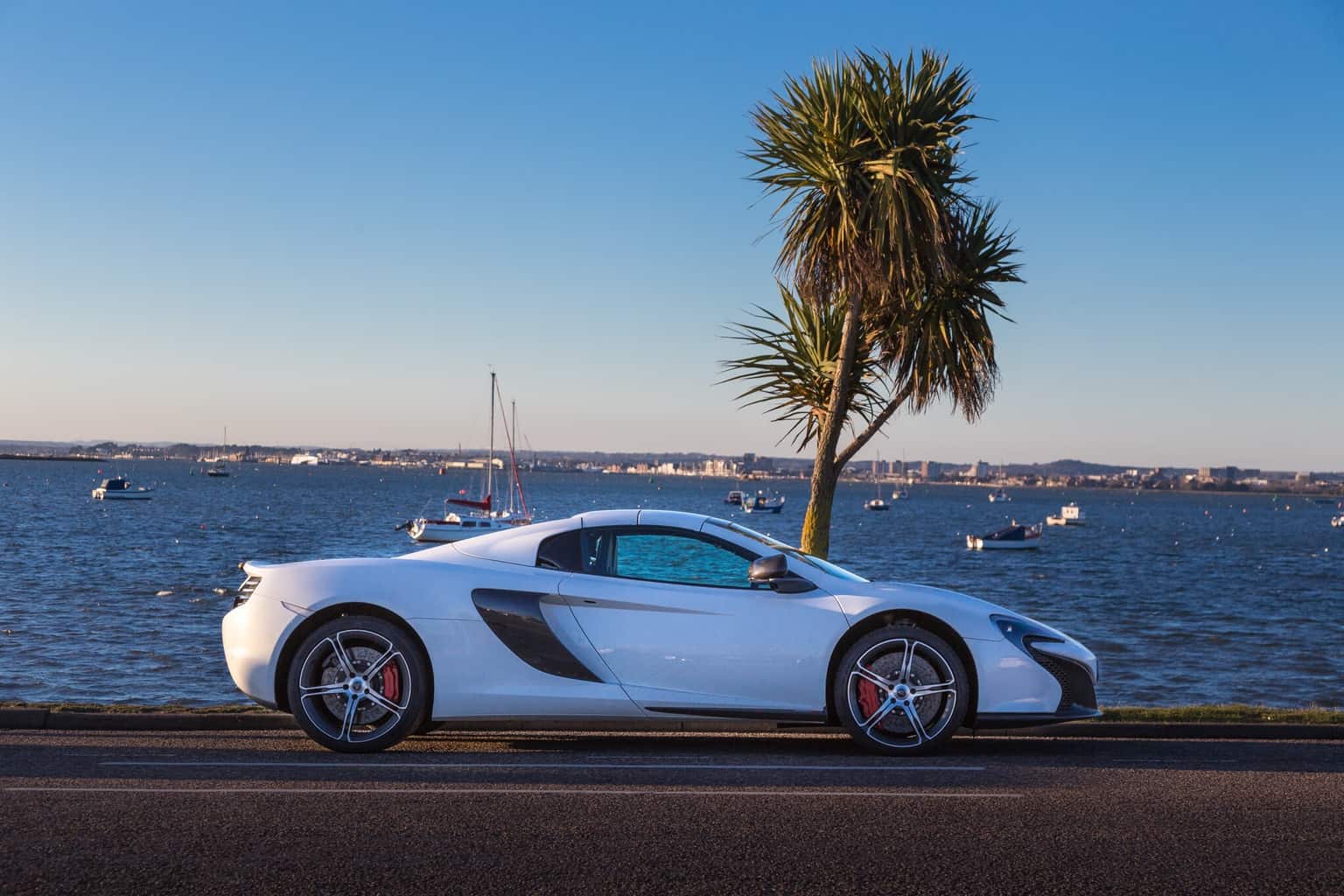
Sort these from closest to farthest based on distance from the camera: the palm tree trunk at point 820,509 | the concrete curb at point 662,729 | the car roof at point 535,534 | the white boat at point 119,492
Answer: the car roof at point 535,534
the concrete curb at point 662,729
the palm tree trunk at point 820,509
the white boat at point 119,492

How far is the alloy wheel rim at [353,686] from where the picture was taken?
24.6 ft

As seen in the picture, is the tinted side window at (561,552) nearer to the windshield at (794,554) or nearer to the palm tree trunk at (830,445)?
the windshield at (794,554)

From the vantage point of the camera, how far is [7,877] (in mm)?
4609

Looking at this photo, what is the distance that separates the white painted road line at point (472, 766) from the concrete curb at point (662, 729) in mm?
1046

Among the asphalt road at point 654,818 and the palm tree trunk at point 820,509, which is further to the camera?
the palm tree trunk at point 820,509

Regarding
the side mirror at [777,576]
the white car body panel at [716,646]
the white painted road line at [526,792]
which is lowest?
the white painted road line at [526,792]

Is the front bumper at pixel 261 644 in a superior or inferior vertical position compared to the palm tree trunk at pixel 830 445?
inferior

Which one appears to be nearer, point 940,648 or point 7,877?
point 7,877

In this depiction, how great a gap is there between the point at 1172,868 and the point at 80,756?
5697mm

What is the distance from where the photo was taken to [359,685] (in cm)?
750

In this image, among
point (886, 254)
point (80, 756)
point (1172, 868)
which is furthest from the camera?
point (886, 254)

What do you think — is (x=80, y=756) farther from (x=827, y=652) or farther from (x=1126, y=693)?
(x=1126, y=693)

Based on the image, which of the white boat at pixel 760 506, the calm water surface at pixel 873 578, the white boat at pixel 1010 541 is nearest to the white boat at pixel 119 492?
the calm water surface at pixel 873 578

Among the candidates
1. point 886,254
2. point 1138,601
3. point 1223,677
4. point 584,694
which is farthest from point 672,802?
point 1138,601
